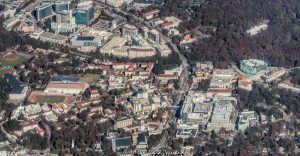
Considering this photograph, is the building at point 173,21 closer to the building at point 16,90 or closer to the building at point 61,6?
the building at point 61,6

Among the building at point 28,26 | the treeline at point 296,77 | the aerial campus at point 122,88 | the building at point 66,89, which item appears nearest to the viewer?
the aerial campus at point 122,88

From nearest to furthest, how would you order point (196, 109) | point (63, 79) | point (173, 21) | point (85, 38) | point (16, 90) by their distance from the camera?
point (196, 109) < point (16, 90) < point (63, 79) < point (85, 38) < point (173, 21)

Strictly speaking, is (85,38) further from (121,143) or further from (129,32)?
(121,143)

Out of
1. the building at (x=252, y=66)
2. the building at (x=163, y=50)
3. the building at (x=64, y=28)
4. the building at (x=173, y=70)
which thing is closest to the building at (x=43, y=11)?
the building at (x=64, y=28)

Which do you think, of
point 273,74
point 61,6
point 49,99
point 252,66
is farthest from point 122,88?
point 61,6

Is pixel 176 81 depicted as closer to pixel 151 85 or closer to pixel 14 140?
pixel 151 85

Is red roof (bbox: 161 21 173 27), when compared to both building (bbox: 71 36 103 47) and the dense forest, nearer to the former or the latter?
the dense forest
